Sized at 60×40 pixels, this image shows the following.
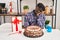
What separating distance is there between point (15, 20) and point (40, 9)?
2.15 ft

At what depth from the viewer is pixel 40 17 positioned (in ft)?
7.48

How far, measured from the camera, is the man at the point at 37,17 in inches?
89.0

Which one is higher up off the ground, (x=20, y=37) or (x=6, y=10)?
(x=6, y=10)

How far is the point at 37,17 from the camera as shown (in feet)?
7.68

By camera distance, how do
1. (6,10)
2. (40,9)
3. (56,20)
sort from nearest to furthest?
(40,9)
(6,10)
(56,20)

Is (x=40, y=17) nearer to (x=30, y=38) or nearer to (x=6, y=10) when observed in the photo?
(x=30, y=38)

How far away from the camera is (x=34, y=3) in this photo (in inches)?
127

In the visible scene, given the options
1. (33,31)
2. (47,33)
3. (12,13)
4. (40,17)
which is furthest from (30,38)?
(12,13)

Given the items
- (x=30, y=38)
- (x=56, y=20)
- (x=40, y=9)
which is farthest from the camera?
(x=56, y=20)

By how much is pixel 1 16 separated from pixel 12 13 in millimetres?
414

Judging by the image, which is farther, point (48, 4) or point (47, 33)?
point (48, 4)

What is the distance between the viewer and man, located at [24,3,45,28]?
226 cm

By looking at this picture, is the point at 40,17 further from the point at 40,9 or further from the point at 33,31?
Result: the point at 33,31

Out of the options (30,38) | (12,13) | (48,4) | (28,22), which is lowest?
(30,38)
